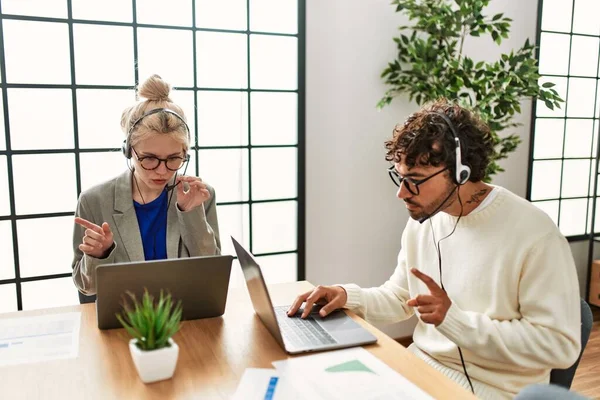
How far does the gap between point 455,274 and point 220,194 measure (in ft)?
5.33

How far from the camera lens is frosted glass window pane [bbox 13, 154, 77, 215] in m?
2.57

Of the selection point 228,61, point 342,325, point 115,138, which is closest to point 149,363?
point 342,325

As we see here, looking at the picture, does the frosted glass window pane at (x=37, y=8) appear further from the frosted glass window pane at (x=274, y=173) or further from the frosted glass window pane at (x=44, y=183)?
the frosted glass window pane at (x=274, y=173)

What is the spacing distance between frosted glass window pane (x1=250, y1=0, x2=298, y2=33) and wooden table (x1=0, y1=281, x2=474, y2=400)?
188 centimetres

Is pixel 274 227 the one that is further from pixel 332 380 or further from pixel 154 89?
pixel 332 380

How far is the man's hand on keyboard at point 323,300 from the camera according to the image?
1568mm

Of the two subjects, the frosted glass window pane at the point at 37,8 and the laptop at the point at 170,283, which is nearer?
the laptop at the point at 170,283

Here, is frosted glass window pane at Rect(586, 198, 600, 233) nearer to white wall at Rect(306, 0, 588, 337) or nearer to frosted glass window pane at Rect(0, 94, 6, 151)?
white wall at Rect(306, 0, 588, 337)

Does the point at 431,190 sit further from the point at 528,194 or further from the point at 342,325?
the point at 528,194

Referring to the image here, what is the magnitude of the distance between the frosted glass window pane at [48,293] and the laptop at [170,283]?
4.61 feet

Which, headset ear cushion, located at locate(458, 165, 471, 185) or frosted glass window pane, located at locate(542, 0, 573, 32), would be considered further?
frosted glass window pane, located at locate(542, 0, 573, 32)

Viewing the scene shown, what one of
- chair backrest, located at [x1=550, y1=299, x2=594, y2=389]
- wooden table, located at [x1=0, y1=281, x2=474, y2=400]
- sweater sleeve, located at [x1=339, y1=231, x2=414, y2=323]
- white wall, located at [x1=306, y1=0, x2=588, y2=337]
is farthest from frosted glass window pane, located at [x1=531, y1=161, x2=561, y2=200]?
wooden table, located at [x1=0, y1=281, x2=474, y2=400]

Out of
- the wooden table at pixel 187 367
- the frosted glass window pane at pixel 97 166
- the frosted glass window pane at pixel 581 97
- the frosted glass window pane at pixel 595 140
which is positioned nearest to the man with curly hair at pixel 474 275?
the wooden table at pixel 187 367

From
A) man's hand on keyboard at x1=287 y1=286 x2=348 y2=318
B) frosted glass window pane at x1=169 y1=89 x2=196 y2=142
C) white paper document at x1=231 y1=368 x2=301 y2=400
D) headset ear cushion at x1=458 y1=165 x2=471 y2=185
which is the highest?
frosted glass window pane at x1=169 y1=89 x2=196 y2=142
